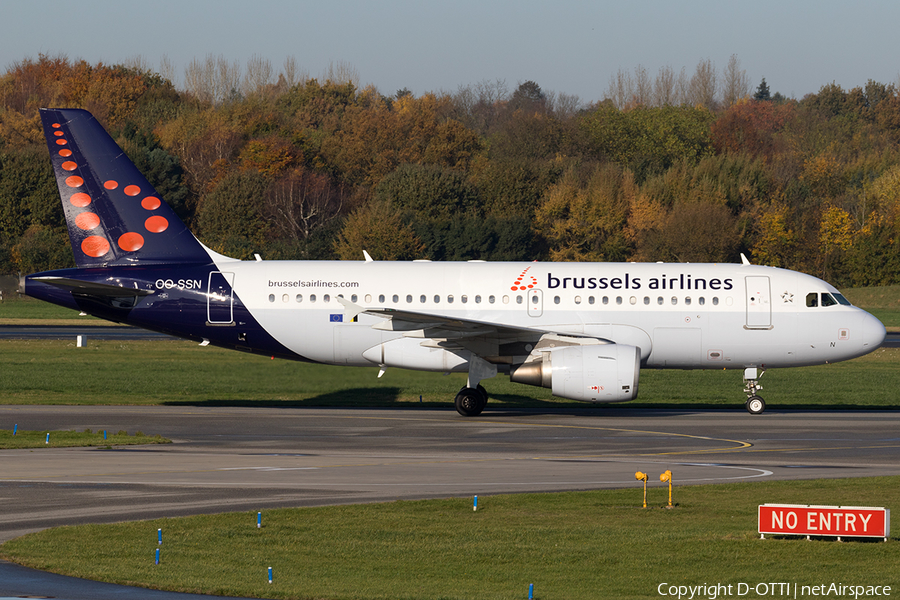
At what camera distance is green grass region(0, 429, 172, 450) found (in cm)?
2464

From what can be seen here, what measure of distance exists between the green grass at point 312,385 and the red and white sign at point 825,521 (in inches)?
742

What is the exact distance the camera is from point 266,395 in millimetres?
37219

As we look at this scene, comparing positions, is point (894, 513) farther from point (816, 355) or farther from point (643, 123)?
point (643, 123)

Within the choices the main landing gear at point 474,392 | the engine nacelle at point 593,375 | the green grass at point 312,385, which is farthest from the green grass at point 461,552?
the green grass at point 312,385

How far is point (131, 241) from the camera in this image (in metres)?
32.4

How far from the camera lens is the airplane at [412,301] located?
31266mm

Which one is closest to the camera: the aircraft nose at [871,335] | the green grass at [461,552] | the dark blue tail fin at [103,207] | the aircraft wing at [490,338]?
the green grass at [461,552]

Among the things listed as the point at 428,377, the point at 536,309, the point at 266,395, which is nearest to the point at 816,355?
the point at 536,309

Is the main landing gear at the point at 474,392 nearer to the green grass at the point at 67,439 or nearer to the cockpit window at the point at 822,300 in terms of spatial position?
the green grass at the point at 67,439

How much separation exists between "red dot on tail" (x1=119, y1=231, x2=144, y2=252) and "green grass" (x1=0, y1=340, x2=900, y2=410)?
515cm

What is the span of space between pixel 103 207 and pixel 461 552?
849 inches

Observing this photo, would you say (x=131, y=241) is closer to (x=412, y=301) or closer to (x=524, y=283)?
(x=412, y=301)

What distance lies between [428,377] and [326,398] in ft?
18.6

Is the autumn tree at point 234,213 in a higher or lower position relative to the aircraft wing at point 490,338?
higher
